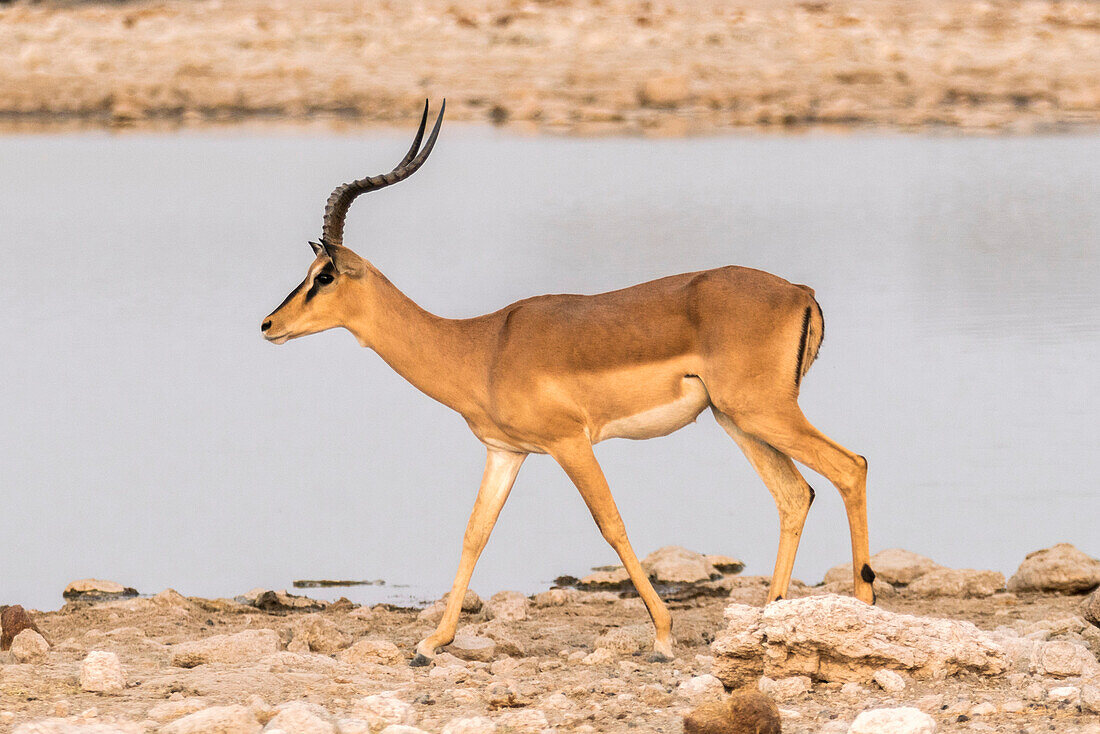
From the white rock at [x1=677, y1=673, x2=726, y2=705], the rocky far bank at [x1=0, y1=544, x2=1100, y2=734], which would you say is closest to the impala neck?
the rocky far bank at [x1=0, y1=544, x2=1100, y2=734]

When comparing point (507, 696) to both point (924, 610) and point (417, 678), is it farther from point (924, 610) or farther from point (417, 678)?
point (924, 610)

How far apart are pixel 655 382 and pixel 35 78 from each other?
1222 inches

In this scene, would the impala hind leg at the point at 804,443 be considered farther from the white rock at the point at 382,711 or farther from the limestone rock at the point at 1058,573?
the white rock at the point at 382,711

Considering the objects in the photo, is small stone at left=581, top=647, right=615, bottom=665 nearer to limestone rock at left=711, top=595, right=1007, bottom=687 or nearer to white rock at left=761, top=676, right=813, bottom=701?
limestone rock at left=711, top=595, right=1007, bottom=687

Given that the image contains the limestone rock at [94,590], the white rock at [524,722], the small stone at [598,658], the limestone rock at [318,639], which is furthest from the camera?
the limestone rock at [94,590]

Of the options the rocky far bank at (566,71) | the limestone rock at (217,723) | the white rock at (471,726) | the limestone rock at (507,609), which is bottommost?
the limestone rock at (217,723)

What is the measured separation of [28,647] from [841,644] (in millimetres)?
3151

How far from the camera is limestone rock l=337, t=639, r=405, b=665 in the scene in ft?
22.8

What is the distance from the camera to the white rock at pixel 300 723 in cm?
554

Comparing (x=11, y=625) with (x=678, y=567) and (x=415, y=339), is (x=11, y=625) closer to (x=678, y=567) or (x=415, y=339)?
(x=415, y=339)

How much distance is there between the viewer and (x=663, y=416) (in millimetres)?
7223

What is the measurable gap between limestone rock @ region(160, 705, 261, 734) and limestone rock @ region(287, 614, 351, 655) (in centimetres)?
146

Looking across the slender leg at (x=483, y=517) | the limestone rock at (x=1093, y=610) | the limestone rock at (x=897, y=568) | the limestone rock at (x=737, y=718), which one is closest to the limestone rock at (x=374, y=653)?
the slender leg at (x=483, y=517)

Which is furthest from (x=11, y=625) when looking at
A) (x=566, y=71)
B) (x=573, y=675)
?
(x=566, y=71)
